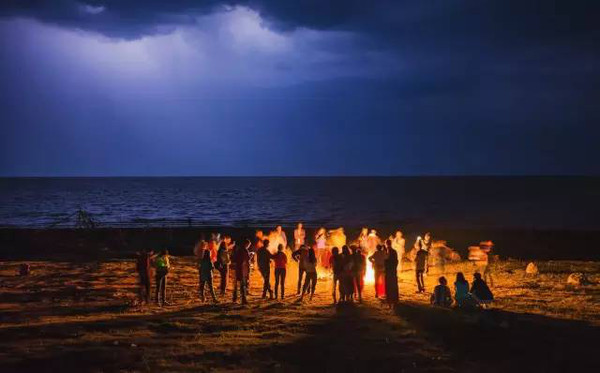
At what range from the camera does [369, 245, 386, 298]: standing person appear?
57.0ft

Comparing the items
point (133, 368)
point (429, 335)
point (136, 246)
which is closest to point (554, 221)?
point (136, 246)

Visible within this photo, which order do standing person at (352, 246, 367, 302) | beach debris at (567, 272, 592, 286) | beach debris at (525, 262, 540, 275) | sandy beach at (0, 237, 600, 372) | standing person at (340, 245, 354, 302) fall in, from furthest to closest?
beach debris at (525, 262, 540, 275) → beach debris at (567, 272, 592, 286) → standing person at (352, 246, 367, 302) → standing person at (340, 245, 354, 302) → sandy beach at (0, 237, 600, 372)

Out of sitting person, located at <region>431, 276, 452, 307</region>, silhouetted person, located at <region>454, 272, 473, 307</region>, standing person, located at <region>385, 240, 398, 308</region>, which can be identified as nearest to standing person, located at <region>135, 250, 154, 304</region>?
standing person, located at <region>385, 240, 398, 308</region>

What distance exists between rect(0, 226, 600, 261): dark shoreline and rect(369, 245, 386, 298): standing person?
16.1 metres

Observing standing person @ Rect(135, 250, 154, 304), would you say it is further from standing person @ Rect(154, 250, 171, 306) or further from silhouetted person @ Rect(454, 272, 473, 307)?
silhouetted person @ Rect(454, 272, 473, 307)

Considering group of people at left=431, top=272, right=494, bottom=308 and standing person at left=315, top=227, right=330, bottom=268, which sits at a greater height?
standing person at left=315, top=227, right=330, bottom=268

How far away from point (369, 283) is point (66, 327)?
10.6m

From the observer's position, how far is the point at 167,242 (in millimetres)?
38875

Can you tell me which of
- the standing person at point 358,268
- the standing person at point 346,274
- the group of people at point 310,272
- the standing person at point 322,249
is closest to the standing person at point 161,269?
the group of people at point 310,272

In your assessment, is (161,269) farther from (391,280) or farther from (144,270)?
(391,280)

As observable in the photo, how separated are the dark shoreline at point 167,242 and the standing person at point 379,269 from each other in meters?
16.1

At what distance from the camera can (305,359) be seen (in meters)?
11.5

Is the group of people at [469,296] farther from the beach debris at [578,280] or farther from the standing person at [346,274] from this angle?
the beach debris at [578,280]

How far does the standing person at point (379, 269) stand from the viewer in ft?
57.0
